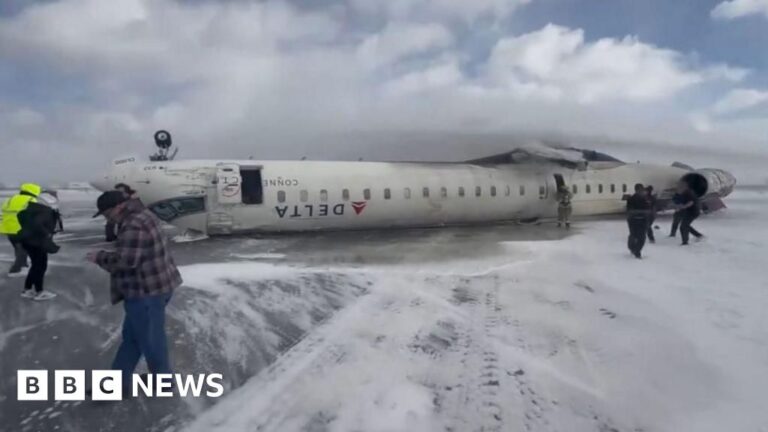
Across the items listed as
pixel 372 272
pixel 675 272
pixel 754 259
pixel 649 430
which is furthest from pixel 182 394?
pixel 754 259

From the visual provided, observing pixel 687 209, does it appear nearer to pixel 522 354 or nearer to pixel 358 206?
pixel 522 354

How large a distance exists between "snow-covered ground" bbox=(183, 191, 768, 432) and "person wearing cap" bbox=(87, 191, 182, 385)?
97 centimetres

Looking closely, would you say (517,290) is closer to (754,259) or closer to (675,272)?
(675,272)

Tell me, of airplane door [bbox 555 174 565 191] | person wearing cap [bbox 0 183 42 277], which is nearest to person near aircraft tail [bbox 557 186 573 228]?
airplane door [bbox 555 174 565 191]

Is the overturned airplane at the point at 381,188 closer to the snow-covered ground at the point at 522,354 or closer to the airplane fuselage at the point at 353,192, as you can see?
the airplane fuselage at the point at 353,192

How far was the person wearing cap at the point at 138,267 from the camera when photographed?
13.3 feet

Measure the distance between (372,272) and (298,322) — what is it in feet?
10.3

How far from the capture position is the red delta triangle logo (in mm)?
15742

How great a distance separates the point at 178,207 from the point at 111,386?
415 inches

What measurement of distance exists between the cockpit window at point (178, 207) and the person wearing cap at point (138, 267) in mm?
10649

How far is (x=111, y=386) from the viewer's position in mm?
4641

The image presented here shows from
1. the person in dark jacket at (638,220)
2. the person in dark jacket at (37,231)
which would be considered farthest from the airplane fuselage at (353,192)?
the person in dark jacket at (638,220)

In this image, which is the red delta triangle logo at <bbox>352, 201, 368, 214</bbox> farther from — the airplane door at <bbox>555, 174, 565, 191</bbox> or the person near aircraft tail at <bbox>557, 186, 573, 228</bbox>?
the airplane door at <bbox>555, 174, 565, 191</bbox>

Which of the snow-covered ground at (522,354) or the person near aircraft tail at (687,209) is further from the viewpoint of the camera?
the person near aircraft tail at (687,209)
